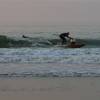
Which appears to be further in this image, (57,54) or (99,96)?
(57,54)

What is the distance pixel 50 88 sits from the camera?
11078 millimetres

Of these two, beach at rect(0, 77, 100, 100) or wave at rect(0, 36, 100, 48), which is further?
wave at rect(0, 36, 100, 48)

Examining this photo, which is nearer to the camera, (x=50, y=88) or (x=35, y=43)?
(x=50, y=88)

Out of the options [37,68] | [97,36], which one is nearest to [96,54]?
[37,68]

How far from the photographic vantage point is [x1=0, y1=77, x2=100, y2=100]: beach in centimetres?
1016

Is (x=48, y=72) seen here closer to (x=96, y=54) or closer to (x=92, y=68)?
(x=92, y=68)

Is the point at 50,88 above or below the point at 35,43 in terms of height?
above

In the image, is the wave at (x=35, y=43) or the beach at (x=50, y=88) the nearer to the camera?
the beach at (x=50, y=88)

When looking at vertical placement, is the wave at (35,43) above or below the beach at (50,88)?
below

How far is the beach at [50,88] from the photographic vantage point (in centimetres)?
1016

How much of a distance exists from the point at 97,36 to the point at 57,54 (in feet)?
50.0

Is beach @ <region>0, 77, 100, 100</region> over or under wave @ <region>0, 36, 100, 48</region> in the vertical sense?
over

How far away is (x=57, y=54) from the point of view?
56.5 feet

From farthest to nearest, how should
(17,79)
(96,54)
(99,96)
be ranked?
(96,54) → (17,79) → (99,96)
